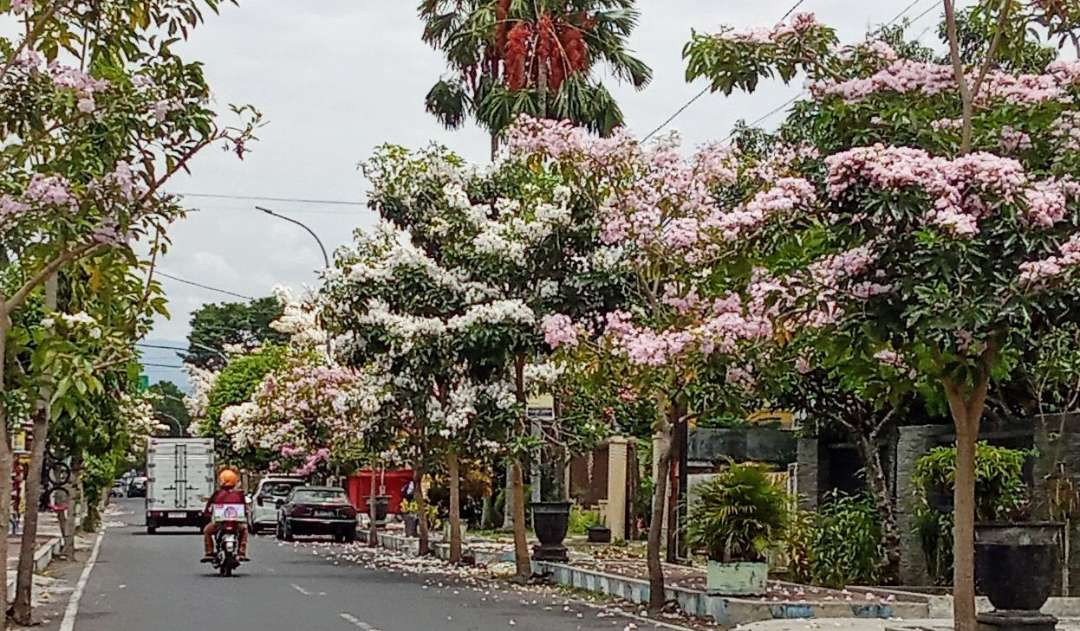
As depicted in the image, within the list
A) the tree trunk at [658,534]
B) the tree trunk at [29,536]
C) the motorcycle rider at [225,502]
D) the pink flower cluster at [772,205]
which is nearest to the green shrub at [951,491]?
the tree trunk at [658,534]

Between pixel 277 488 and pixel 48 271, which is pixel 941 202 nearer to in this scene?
pixel 48 271

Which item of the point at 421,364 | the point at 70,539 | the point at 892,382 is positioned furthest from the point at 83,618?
the point at 70,539

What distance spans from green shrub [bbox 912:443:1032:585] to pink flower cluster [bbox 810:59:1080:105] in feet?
17.4

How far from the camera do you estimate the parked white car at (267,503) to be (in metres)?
47.2

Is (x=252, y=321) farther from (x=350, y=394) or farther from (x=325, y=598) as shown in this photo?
(x=325, y=598)

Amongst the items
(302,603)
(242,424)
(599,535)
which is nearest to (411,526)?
(599,535)

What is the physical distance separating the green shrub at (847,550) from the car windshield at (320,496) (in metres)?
21.8

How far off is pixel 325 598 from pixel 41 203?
416 inches

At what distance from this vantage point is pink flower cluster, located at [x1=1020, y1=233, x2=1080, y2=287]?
10750 millimetres

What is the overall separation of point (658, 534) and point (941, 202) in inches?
339

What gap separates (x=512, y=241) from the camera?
23.1 m

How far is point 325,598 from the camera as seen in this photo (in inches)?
808

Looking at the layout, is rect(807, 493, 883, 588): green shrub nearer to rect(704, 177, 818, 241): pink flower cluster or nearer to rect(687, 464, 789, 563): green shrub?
rect(687, 464, 789, 563): green shrub

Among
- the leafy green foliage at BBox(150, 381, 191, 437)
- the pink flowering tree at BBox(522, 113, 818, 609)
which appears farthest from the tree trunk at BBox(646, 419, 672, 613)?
the leafy green foliage at BBox(150, 381, 191, 437)
